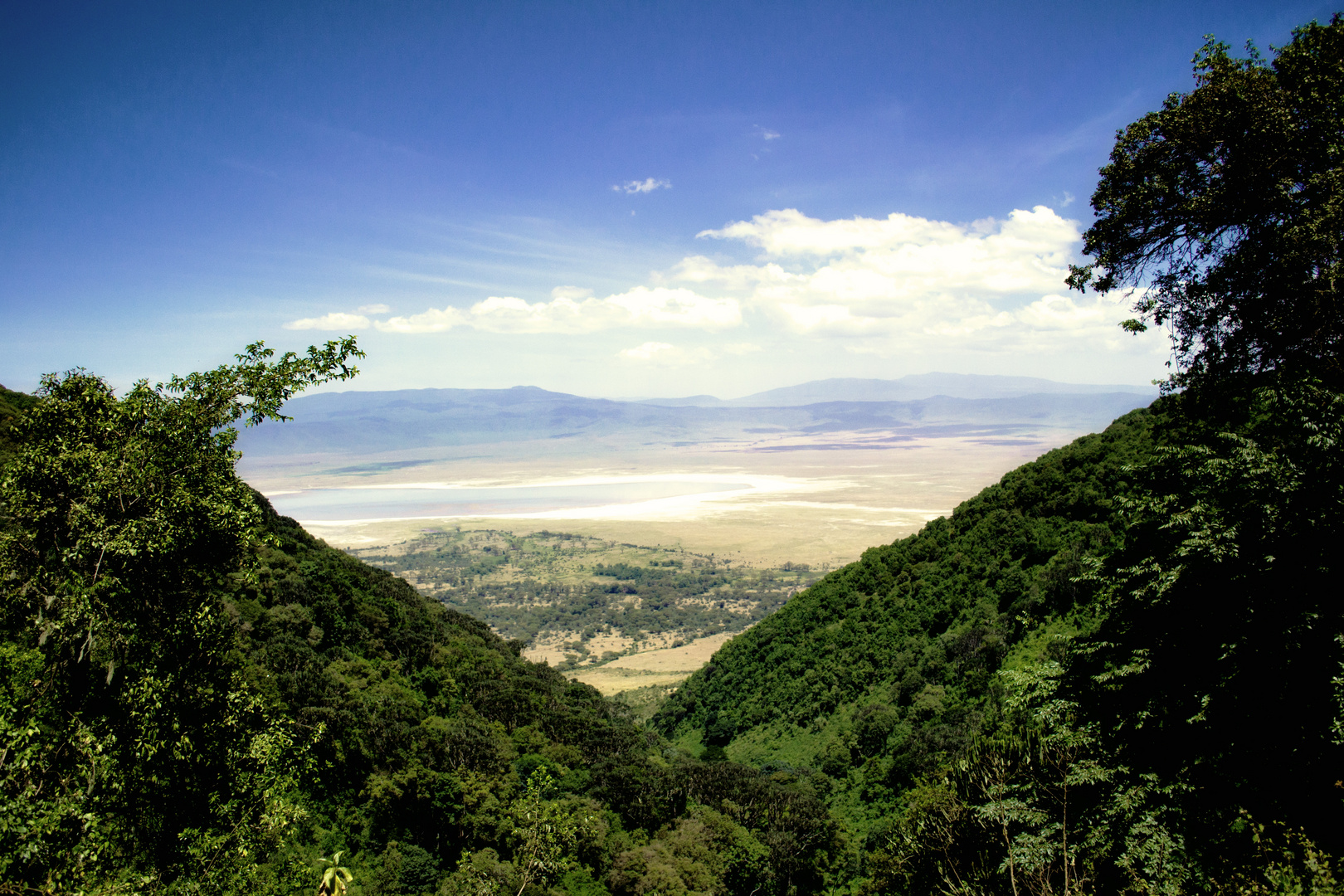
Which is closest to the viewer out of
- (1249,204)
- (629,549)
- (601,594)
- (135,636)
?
(135,636)

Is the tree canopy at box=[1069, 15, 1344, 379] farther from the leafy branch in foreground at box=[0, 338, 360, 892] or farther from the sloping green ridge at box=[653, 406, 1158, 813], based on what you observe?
the sloping green ridge at box=[653, 406, 1158, 813]

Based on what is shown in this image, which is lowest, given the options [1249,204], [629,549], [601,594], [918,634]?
[601,594]

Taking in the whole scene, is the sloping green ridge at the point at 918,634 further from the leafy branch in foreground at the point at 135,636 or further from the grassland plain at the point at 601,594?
the leafy branch in foreground at the point at 135,636

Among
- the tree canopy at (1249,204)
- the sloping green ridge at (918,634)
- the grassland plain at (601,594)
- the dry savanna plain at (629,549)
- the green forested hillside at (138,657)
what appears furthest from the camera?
the dry savanna plain at (629,549)

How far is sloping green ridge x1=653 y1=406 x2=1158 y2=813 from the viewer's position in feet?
82.2

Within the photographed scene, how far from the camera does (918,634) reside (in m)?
33.1

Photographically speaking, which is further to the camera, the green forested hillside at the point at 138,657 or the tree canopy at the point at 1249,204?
Answer: the tree canopy at the point at 1249,204

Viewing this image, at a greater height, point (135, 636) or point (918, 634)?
point (135, 636)

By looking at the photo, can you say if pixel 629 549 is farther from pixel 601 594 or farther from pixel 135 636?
pixel 135 636

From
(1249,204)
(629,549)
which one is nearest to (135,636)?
(1249,204)

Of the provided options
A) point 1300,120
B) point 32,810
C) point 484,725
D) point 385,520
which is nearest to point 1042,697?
point 1300,120

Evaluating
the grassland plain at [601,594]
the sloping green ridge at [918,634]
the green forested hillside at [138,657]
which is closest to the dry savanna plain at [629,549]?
the grassland plain at [601,594]

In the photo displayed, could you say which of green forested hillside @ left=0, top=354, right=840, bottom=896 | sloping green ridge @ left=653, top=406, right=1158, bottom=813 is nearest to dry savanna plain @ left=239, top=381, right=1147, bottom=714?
sloping green ridge @ left=653, top=406, right=1158, bottom=813

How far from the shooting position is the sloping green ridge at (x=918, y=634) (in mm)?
25047
